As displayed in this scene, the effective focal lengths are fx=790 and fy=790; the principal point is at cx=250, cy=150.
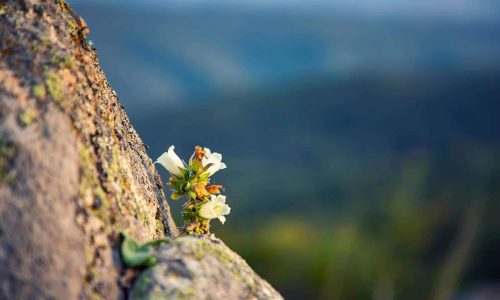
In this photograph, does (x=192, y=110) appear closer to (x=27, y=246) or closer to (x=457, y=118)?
(x=457, y=118)

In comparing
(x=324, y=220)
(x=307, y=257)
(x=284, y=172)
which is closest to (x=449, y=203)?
(x=324, y=220)

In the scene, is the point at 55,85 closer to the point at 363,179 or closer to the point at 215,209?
Answer: the point at 215,209

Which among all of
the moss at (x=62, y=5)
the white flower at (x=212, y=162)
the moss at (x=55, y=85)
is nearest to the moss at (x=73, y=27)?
the moss at (x=62, y=5)

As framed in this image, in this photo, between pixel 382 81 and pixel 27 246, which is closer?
pixel 27 246

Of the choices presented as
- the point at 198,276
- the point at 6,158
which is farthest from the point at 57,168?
the point at 198,276

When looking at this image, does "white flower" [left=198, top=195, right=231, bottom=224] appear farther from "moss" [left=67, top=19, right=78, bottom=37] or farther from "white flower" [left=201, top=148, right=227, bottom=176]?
"moss" [left=67, top=19, right=78, bottom=37]

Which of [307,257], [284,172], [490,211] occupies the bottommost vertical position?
[307,257]
